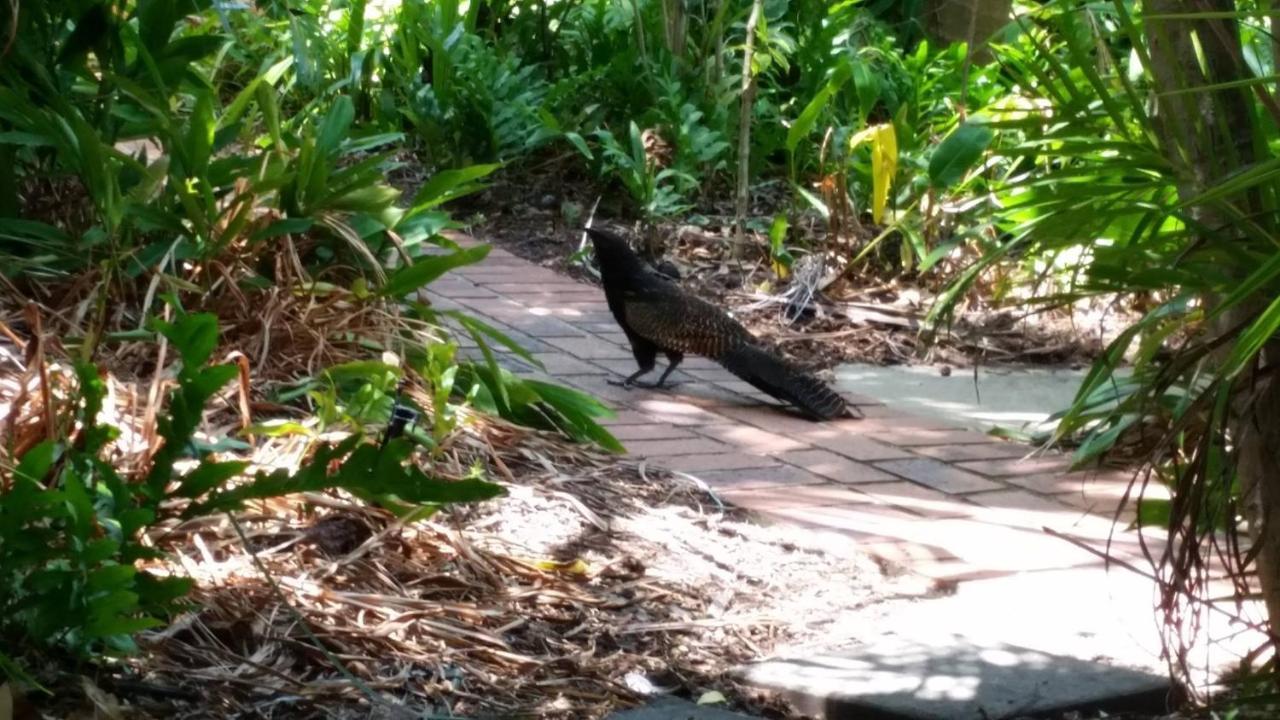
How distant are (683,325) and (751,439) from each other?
28.4 inches

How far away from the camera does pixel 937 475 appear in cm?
493

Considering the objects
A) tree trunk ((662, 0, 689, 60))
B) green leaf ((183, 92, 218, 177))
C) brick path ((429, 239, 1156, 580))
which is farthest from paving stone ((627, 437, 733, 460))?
tree trunk ((662, 0, 689, 60))

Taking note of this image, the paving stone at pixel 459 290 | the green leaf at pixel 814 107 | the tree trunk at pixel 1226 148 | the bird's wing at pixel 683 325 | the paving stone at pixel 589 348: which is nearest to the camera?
the tree trunk at pixel 1226 148

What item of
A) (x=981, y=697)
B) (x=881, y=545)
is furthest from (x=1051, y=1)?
(x=881, y=545)

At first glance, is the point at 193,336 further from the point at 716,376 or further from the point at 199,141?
the point at 716,376

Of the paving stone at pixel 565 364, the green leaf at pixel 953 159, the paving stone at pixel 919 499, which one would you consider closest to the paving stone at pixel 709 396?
the paving stone at pixel 565 364

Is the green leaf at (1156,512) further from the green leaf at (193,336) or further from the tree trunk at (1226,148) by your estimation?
the green leaf at (193,336)

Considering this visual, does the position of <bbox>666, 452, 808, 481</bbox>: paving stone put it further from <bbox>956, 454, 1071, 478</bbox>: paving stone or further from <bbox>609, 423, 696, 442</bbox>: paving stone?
<bbox>956, 454, 1071, 478</bbox>: paving stone

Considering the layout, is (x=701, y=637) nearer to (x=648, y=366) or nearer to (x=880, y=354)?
(x=648, y=366)

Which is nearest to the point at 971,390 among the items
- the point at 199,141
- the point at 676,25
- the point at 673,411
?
the point at 673,411

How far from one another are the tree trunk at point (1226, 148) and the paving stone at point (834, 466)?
2331mm

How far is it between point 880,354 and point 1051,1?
4.36 m

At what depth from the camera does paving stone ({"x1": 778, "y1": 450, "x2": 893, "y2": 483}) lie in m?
4.82

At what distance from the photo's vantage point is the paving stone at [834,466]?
482cm
